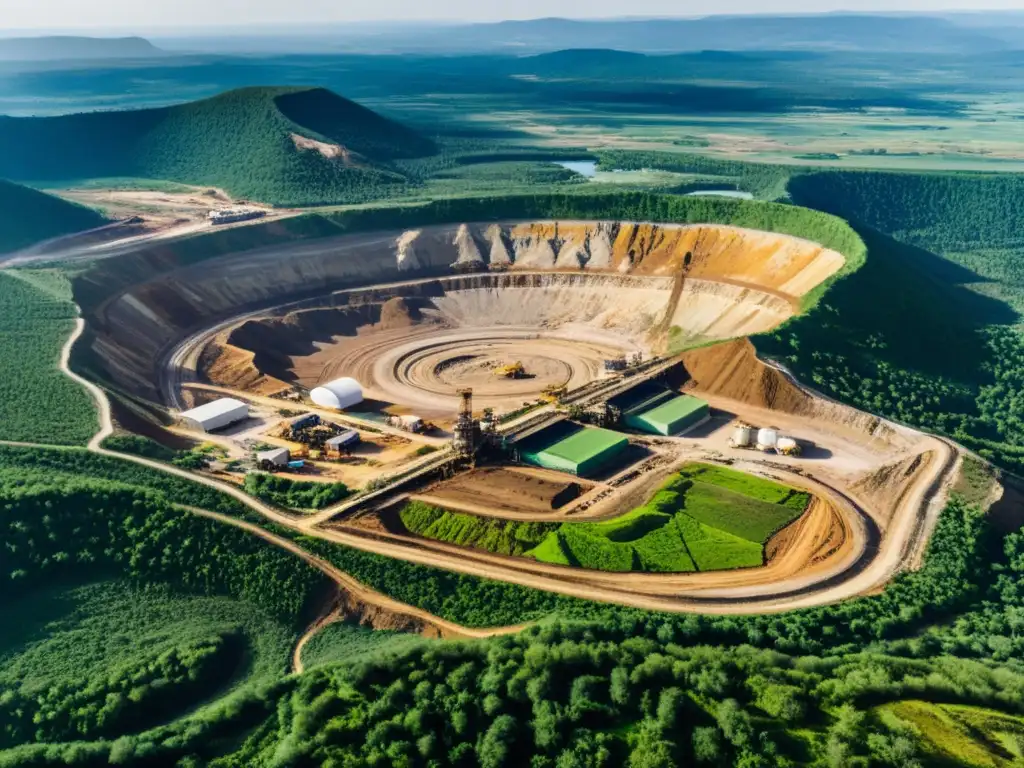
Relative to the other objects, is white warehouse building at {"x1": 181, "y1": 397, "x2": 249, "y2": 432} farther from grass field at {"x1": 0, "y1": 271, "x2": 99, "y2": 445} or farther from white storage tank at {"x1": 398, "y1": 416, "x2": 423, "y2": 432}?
white storage tank at {"x1": 398, "y1": 416, "x2": 423, "y2": 432}

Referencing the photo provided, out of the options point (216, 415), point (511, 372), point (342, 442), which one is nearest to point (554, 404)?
point (511, 372)

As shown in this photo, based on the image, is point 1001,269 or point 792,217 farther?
point 1001,269

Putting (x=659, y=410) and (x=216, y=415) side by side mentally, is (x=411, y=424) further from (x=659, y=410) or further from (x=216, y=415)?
(x=659, y=410)

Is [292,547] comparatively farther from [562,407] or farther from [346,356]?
[346,356]

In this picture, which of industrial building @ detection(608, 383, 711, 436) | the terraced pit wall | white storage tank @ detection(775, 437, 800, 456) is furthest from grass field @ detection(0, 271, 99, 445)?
white storage tank @ detection(775, 437, 800, 456)

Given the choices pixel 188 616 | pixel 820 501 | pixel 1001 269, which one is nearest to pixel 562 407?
pixel 820 501

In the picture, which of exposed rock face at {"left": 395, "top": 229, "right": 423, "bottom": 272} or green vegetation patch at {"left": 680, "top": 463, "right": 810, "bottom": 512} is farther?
exposed rock face at {"left": 395, "top": 229, "right": 423, "bottom": 272}
